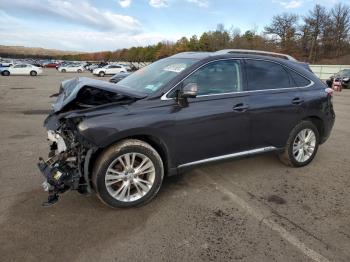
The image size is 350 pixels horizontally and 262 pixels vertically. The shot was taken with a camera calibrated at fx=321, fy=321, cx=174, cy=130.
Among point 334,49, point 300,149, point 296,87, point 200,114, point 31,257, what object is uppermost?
point 334,49

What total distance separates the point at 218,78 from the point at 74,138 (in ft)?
6.40

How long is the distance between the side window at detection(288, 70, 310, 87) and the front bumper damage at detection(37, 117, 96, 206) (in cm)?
323

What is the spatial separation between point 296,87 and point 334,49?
7731 cm

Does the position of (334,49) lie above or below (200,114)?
above

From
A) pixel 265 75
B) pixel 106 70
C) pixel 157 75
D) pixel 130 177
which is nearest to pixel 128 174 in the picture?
pixel 130 177

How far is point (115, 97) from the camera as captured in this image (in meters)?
3.65

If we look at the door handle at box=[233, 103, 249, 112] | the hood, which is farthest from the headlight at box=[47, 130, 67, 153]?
the door handle at box=[233, 103, 249, 112]

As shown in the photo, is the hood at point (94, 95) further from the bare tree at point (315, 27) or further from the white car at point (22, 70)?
the bare tree at point (315, 27)

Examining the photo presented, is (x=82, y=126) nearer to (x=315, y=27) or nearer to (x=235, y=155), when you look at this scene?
(x=235, y=155)

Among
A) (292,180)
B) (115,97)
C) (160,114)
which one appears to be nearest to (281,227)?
(292,180)

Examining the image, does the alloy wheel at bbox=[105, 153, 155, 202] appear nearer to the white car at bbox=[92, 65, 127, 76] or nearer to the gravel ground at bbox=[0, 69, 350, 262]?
the gravel ground at bbox=[0, 69, 350, 262]

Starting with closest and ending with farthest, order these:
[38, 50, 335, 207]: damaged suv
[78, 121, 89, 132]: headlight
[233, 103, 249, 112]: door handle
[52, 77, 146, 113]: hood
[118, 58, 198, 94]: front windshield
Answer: [78, 121, 89, 132]: headlight → [38, 50, 335, 207]: damaged suv → [52, 77, 146, 113]: hood → [118, 58, 198, 94]: front windshield → [233, 103, 249, 112]: door handle

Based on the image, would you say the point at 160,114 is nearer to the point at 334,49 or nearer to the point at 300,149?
the point at 300,149

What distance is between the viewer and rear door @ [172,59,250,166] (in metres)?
3.87
